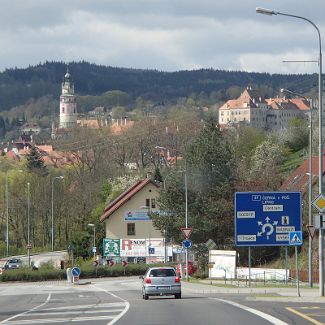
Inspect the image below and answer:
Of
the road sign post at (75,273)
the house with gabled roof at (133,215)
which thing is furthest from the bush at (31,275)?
the house with gabled roof at (133,215)

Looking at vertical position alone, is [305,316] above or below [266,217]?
below

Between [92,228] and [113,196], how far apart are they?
1105 cm

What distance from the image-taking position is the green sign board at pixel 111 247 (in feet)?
321

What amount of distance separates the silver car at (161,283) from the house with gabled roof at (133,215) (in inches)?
2318

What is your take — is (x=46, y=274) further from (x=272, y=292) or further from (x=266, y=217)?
(x=272, y=292)

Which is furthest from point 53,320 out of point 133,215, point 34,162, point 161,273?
point 34,162

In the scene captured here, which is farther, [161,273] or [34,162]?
[34,162]

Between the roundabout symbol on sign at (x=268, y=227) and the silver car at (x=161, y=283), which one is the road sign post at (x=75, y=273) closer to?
the roundabout symbol on sign at (x=268, y=227)

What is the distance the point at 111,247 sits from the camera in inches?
3871

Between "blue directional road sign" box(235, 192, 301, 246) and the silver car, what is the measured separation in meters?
8.87

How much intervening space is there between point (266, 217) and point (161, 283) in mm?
10067

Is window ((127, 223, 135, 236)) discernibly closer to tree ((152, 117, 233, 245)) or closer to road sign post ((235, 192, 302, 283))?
tree ((152, 117, 233, 245))

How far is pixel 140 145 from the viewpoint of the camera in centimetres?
12912

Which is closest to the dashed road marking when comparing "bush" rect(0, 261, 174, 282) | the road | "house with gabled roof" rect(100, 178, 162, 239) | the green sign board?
the road
